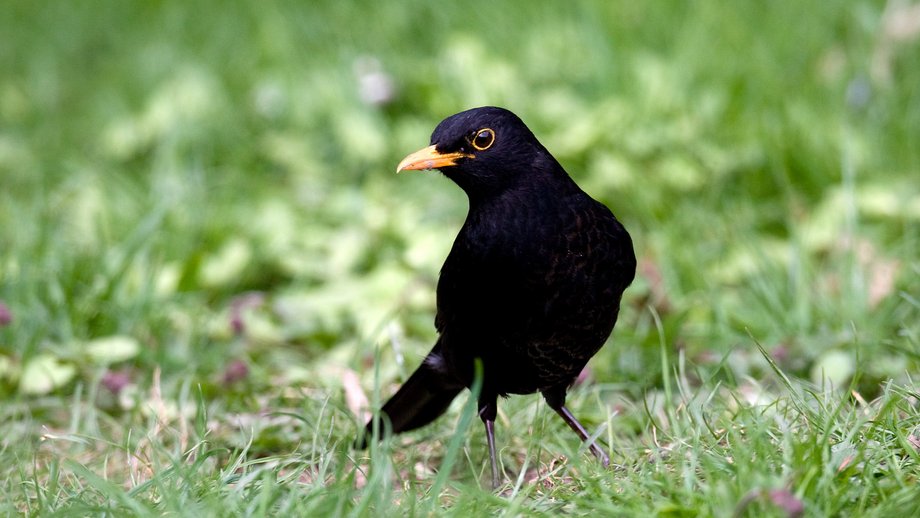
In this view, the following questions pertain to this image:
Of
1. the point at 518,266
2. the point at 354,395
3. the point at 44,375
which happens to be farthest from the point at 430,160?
the point at 44,375

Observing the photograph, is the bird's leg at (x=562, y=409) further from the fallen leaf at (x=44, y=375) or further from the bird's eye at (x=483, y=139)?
the fallen leaf at (x=44, y=375)

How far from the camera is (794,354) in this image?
412 cm

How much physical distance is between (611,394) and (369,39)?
3598 mm

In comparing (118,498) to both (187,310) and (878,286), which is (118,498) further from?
(878,286)

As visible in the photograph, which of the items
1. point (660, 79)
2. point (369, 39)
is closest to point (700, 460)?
point (660, 79)

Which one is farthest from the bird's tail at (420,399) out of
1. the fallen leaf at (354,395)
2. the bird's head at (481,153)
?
the bird's head at (481,153)

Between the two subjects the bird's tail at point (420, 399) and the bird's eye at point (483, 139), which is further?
the bird's tail at point (420, 399)

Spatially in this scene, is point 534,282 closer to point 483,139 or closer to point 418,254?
point 483,139

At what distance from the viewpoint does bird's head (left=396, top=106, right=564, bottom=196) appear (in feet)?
10.3

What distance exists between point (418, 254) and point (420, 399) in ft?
4.79

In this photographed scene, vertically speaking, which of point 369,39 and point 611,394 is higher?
point 369,39

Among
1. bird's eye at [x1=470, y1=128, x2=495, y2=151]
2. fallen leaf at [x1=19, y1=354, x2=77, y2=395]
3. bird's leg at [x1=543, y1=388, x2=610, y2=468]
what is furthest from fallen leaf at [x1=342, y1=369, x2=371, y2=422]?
bird's eye at [x1=470, y1=128, x2=495, y2=151]

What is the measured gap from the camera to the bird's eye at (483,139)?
3166 mm

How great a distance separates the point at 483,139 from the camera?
10.4 feet
